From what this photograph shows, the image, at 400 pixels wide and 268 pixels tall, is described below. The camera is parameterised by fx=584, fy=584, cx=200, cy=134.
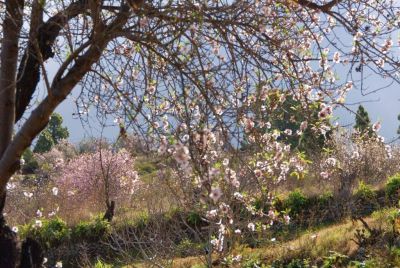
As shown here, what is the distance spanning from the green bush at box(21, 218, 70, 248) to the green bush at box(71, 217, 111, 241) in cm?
18

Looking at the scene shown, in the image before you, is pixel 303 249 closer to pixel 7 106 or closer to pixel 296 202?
pixel 296 202

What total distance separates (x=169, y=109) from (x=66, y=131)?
2955 centimetres

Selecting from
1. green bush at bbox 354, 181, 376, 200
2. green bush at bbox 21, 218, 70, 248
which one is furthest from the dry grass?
green bush at bbox 21, 218, 70, 248

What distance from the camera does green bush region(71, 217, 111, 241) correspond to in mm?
10631

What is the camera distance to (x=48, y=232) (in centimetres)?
1056

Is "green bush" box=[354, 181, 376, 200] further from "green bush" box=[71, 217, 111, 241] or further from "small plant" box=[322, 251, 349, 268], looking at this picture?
"green bush" box=[71, 217, 111, 241]

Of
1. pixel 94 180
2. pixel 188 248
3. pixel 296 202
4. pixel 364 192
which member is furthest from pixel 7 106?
pixel 94 180

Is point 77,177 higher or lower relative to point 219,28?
higher

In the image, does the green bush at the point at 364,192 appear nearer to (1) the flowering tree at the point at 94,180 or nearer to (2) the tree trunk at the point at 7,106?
(1) the flowering tree at the point at 94,180

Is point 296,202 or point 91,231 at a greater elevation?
point 91,231

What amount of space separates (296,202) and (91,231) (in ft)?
12.3

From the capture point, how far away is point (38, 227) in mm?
10367

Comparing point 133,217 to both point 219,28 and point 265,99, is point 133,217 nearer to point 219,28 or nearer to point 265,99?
point 265,99

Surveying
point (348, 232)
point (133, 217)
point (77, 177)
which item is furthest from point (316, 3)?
point (77, 177)
